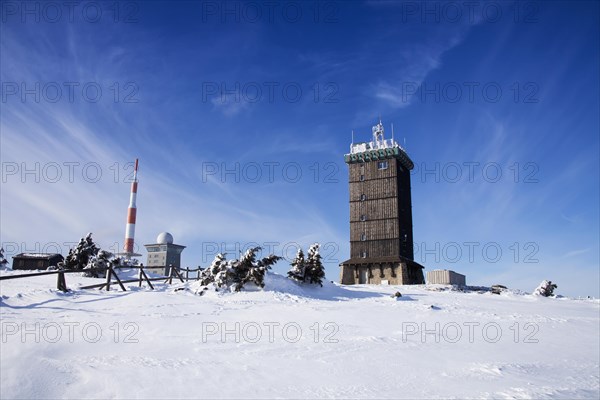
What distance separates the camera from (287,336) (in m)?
9.72

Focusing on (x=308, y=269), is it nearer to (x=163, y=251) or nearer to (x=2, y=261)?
(x=2, y=261)

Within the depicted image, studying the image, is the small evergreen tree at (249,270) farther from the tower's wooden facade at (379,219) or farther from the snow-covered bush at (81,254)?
the tower's wooden facade at (379,219)

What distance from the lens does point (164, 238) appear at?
83.1 metres

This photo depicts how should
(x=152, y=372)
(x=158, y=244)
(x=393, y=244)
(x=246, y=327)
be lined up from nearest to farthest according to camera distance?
(x=152, y=372) → (x=246, y=327) → (x=393, y=244) → (x=158, y=244)

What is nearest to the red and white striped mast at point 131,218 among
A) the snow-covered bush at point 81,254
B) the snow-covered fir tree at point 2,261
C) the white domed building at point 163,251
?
the white domed building at point 163,251

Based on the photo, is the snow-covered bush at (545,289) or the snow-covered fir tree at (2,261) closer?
the snow-covered bush at (545,289)

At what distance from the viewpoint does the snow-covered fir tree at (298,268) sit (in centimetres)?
2233

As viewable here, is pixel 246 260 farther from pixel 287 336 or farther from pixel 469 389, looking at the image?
pixel 469 389

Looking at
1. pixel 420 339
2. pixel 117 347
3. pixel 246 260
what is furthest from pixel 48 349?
pixel 246 260

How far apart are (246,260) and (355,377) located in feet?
41.9

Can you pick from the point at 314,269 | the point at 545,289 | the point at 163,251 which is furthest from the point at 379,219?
the point at 163,251

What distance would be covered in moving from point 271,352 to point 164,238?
79.2 meters

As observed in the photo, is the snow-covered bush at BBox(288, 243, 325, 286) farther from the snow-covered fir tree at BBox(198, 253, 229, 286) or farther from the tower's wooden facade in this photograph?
the tower's wooden facade

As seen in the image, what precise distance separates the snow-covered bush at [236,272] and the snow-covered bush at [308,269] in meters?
Result: 3.19
